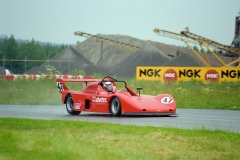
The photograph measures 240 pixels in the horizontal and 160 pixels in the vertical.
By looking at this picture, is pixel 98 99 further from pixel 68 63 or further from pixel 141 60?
pixel 141 60

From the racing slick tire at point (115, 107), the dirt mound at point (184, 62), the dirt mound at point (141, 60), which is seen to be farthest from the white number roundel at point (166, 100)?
the dirt mound at point (184, 62)

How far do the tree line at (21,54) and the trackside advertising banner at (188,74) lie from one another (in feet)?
16.4

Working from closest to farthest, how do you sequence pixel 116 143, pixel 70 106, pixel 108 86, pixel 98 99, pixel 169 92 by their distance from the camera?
pixel 116 143 → pixel 98 99 → pixel 108 86 → pixel 70 106 → pixel 169 92

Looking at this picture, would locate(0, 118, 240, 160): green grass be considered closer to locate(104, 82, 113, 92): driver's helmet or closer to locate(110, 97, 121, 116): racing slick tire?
locate(110, 97, 121, 116): racing slick tire

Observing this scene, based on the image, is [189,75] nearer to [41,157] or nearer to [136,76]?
[136,76]

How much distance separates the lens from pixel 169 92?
27250 millimetres

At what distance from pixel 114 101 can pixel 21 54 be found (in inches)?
465

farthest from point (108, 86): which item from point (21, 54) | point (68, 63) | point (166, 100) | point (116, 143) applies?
point (68, 63)

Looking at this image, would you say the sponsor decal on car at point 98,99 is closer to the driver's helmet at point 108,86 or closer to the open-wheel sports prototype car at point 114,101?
the open-wheel sports prototype car at point 114,101

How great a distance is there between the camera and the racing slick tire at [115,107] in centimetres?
1805

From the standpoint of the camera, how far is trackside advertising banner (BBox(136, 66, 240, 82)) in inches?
1268

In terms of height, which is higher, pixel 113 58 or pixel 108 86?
pixel 113 58

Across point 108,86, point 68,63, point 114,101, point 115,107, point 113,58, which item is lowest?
point 115,107

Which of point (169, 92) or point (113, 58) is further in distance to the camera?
point (113, 58)
